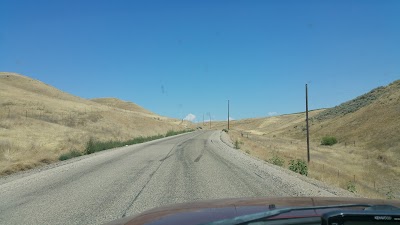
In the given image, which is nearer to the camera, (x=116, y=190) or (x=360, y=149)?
(x=116, y=190)

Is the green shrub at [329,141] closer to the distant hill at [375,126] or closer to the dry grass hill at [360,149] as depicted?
the dry grass hill at [360,149]

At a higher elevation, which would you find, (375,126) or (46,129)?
(375,126)

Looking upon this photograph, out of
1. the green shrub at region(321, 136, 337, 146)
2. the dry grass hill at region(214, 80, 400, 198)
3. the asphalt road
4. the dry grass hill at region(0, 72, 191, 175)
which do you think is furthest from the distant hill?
the asphalt road

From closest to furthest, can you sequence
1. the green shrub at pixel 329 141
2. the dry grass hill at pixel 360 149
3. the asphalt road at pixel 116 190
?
the asphalt road at pixel 116 190, the dry grass hill at pixel 360 149, the green shrub at pixel 329 141

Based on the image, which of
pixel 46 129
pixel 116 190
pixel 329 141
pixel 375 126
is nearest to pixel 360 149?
pixel 375 126

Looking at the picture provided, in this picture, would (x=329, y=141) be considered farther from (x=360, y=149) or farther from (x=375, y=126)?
(x=360, y=149)

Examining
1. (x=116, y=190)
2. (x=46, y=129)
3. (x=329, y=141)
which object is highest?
(x=46, y=129)

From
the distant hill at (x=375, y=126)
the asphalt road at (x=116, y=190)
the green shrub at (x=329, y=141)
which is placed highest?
the distant hill at (x=375, y=126)

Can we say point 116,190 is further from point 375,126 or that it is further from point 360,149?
point 375,126

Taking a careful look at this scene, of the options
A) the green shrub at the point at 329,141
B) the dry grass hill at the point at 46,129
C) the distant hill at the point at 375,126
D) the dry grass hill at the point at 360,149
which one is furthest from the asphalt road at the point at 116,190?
the green shrub at the point at 329,141

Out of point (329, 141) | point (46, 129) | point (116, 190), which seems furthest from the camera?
point (329, 141)

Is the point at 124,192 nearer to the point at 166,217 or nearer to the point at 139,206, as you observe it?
the point at 139,206

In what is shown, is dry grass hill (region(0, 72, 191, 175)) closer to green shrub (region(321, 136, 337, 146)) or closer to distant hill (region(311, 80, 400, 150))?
green shrub (region(321, 136, 337, 146))

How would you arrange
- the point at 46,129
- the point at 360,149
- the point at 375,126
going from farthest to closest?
1. the point at 375,126
2. the point at 360,149
3. the point at 46,129
